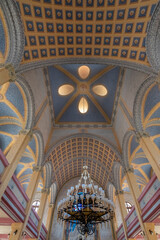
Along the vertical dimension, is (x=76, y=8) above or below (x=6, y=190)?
above

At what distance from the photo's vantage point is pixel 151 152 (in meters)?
8.24

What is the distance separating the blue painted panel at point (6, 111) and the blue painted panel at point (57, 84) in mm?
3706

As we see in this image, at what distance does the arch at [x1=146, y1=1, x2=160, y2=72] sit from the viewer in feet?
22.6

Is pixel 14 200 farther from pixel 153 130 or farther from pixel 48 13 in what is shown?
pixel 153 130

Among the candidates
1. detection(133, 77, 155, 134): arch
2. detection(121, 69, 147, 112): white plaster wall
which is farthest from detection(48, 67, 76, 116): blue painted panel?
detection(133, 77, 155, 134): arch

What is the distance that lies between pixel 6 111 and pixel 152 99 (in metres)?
10.0

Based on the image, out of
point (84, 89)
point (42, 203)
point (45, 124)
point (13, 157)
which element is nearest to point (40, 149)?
point (45, 124)

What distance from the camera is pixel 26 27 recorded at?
728 centimetres

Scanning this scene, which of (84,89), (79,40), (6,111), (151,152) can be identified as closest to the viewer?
(151,152)

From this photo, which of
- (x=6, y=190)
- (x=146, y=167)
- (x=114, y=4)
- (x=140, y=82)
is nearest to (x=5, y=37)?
(x=114, y=4)

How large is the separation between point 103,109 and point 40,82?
637cm

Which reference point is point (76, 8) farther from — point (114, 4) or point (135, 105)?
point (135, 105)

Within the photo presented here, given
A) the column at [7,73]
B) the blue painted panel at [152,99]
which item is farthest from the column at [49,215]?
the column at [7,73]

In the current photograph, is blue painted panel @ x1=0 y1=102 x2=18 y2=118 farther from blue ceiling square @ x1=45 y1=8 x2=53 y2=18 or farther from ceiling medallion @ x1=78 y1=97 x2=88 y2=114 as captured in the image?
blue ceiling square @ x1=45 y1=8 x2=53 y2=18
